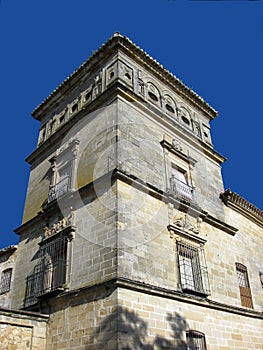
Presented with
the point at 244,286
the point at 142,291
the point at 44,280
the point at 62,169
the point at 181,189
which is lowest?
the point at 142,291

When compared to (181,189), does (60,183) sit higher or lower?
higher

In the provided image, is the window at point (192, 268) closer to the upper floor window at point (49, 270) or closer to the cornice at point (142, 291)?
the cornice at point (142, 291)

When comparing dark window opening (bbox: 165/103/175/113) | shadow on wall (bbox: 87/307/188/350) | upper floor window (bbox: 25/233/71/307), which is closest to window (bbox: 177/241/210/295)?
shadow on wall (bbox: 87/307/188/350)

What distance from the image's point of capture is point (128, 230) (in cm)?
910

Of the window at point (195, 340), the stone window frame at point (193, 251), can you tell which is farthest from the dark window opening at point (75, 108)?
the window at point (195, 340)

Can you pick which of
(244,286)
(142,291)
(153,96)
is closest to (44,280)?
(142,291)

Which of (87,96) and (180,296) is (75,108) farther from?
(180,296)

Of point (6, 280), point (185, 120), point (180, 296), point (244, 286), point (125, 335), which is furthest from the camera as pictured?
point (185, 120)

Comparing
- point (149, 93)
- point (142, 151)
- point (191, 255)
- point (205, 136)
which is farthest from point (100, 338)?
point (205, 136)

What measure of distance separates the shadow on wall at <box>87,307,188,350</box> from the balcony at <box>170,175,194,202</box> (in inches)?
183

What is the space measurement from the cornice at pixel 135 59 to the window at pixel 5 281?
7.65 meters

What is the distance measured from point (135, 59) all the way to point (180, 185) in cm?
578

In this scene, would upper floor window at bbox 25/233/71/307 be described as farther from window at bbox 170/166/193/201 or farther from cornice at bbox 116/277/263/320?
window at bbox 170/166/193/201

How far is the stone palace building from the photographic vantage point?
8.53 meters
